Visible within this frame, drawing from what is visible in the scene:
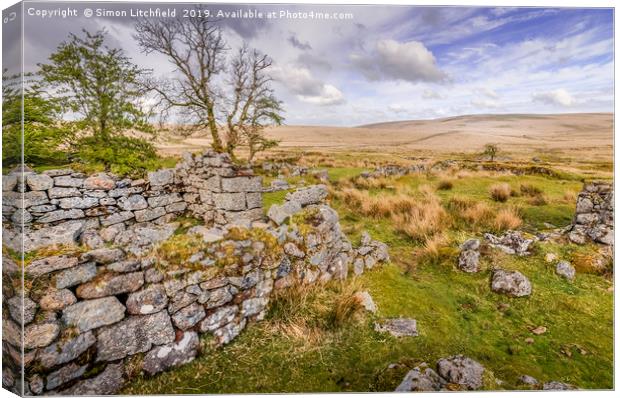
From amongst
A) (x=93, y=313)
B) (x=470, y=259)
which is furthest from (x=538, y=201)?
(x=93, y=313)

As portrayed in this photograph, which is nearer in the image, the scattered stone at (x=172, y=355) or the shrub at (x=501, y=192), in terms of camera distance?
the scattered stone at (x=172, y=355)

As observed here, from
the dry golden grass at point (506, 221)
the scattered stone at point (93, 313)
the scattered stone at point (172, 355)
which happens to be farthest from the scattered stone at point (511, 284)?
the scattered stone at point (93, 313)

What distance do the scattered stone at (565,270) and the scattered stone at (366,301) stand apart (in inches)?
112

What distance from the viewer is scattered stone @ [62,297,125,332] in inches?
108

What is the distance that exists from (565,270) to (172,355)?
16.9ft

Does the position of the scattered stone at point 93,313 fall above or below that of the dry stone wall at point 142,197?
below

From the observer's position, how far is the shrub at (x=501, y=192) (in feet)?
27.0

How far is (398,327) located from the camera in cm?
356

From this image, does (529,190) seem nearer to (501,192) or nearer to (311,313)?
(501,192)

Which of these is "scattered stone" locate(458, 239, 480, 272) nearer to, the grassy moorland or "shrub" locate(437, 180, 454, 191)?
the grassy moorland

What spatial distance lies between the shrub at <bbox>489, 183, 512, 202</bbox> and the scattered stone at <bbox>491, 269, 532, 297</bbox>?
182 inches

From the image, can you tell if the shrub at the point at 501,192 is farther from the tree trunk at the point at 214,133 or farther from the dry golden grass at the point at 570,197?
the tree trunk at the point at 214,133

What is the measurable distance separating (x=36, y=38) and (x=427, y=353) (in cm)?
505

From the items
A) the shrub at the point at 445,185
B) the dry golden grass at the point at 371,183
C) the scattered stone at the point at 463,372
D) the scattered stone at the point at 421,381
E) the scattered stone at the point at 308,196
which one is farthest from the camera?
the dry golden grass at the point at 371,183
